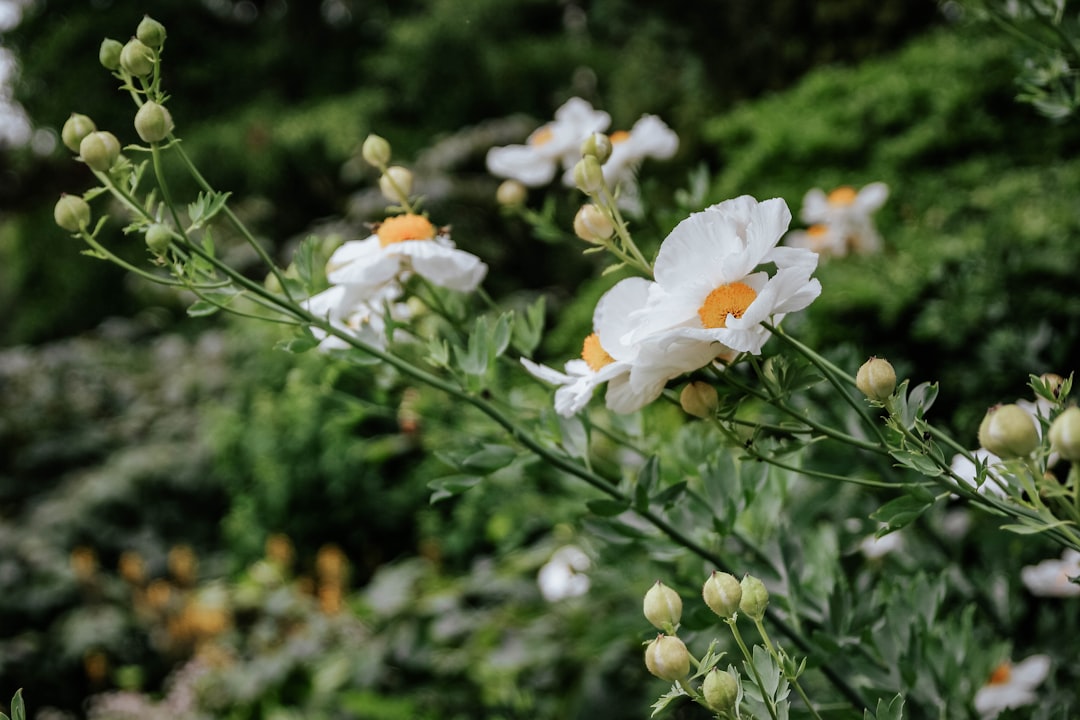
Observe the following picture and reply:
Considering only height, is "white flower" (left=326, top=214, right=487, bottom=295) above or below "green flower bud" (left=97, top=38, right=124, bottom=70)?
below

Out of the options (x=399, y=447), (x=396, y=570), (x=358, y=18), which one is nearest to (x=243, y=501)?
(x=396, y=570)

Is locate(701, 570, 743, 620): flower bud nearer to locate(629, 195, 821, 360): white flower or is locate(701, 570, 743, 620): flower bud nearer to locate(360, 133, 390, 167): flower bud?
locate(629, 195, 821, 360): white flower

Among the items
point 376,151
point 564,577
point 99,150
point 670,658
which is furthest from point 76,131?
point 564,577

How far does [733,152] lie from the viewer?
2.39 m

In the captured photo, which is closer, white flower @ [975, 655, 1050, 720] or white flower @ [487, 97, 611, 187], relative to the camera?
white flower @ [975, 655, 1050, 720]

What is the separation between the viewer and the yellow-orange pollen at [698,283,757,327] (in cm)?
39

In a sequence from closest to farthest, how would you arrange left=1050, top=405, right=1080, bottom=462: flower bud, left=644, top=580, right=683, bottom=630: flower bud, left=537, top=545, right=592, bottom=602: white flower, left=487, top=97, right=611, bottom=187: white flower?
left=1050, top=405, right=1080, bottom=462: flower bud, left=644, top=580, right=683, bottom=630: flower bud, left=487, top=97, right=611, bottom=187: white flower, left=537, top=545, right=592, bottom=602: white flower

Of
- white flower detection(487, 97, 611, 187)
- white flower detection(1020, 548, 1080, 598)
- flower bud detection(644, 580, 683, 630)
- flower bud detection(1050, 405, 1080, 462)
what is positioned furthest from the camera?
white flower detection(487, 97, 611, 187)

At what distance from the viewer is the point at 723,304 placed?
1.30ft

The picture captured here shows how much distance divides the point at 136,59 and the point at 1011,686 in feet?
2.56

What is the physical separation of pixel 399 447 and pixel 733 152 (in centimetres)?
132

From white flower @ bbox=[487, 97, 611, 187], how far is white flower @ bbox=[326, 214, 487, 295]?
0.27 meters

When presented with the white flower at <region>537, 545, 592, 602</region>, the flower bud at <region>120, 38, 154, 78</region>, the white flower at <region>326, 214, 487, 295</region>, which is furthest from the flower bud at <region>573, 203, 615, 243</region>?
the white flower at <region>537, 545, 592, 602</region>

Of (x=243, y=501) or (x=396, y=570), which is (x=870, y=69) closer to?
(x=396, y=570)
